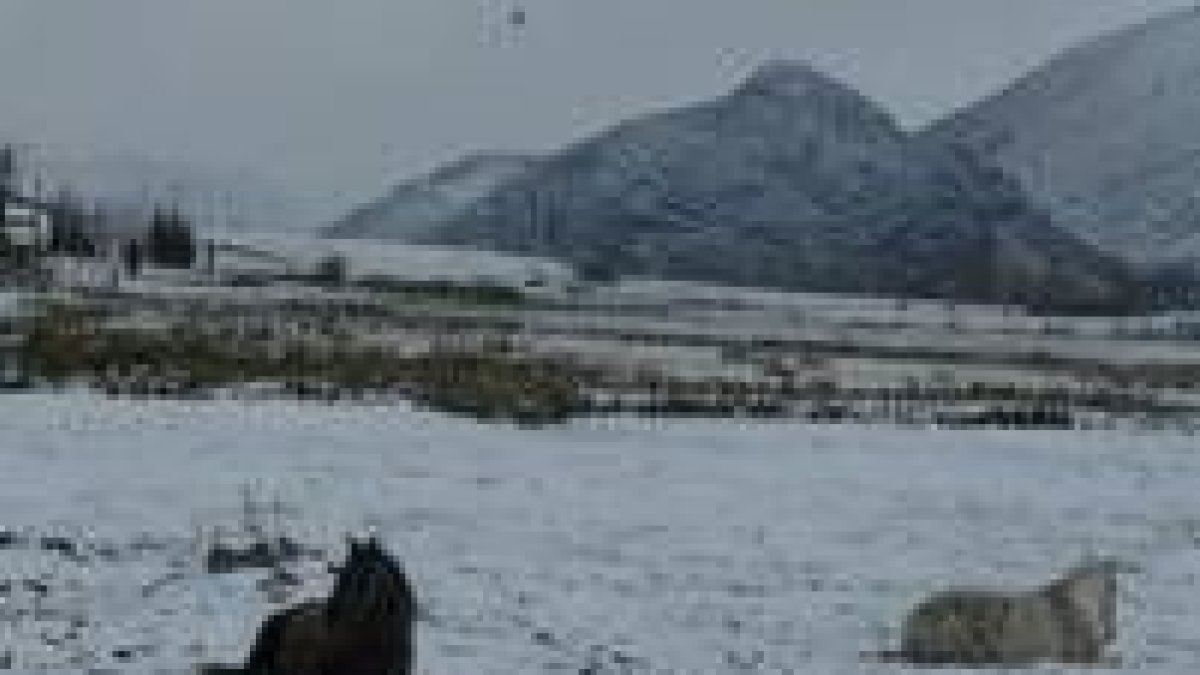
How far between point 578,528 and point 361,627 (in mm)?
11724

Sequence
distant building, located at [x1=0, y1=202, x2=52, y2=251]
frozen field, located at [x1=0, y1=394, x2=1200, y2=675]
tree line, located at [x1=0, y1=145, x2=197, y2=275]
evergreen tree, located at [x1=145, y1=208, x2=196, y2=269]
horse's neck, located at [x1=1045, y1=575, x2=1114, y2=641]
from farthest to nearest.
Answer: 1. evergreen tree, located at [x1=145, y1=208, x2=196, y2=269]
2. tree line, located at [x1=0, y1=145, x2=197, y2=275]
3. distant building, located at [x1=0, y1=202, x2=52, y2=251]
4. horse's neck, located at [x1=1045, y1=575, x2=1114, y2=641]
5. frozen field, located at [x1=0, y1=394, x2=1200, y2=675]

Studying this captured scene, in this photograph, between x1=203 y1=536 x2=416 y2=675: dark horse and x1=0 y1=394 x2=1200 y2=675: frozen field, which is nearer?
x1=203 y1=536 x2=416 y2=675: dark horse

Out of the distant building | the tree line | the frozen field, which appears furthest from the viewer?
the tree line

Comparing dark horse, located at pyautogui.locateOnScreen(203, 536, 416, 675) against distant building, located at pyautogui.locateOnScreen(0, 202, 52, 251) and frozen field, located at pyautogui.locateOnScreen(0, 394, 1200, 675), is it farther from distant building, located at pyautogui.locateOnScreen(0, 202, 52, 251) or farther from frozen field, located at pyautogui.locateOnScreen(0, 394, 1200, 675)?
distant building, located at pyautogui.locateOnScreen(0, 202, 52, 251)

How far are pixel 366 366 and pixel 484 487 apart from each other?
2117 cm

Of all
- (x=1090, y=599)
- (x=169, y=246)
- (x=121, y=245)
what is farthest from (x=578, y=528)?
(x=121, y=245)

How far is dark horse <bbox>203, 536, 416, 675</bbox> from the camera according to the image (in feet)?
39.7

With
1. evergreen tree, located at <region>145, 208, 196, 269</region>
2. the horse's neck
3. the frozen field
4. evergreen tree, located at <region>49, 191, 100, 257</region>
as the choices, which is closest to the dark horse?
the frozen field

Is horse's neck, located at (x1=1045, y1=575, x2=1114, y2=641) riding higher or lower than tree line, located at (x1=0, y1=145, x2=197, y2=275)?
lower

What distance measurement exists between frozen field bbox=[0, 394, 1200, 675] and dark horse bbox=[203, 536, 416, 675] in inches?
129

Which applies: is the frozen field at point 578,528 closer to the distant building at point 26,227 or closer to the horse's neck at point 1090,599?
the horse's neck at point 1090,599

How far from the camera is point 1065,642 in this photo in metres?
17.4

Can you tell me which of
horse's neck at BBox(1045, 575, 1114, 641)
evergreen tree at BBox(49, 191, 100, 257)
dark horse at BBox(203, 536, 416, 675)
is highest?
evergreen tree at BBox(49, 191, 100, 257)

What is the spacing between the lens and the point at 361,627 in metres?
12.2
